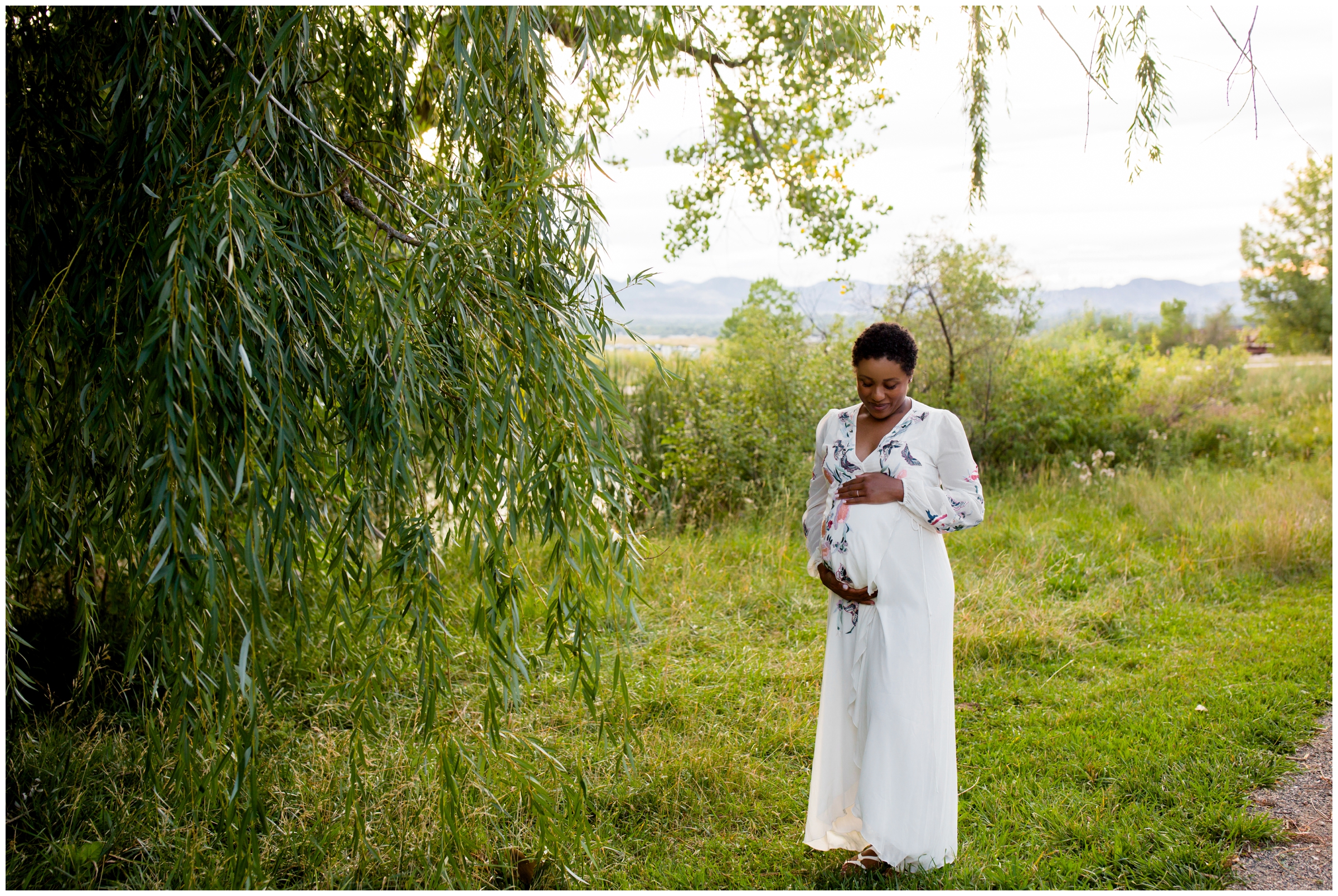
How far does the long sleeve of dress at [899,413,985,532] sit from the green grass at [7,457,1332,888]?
1.14 meters

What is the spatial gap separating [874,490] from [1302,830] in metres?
2.12

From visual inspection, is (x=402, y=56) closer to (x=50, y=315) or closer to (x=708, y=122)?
(x=50, y=315)

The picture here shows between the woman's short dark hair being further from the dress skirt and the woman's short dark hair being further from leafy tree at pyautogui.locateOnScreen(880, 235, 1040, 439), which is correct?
leafy tree at pyautogui.locateOnScreen(880, 235, 1040, 439)

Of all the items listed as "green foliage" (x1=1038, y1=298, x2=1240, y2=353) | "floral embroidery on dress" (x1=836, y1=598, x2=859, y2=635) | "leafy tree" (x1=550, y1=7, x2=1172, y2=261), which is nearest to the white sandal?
"floral embroidery on dress" (x1=836, y1=598, x2=859, y2=635)

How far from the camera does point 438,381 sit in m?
2.14

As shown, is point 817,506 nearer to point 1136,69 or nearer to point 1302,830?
point 1136,69

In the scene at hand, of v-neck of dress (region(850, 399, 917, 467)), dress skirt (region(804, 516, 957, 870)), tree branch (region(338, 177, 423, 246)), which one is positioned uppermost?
tree branch (region(338, 177, 423, 246))

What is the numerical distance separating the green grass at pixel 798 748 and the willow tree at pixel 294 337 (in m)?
0.60

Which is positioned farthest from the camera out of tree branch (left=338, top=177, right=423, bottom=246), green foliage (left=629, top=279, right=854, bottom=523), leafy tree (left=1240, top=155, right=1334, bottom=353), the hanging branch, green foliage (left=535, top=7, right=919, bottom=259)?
leafy tree (left=1240, top=155, right=1334, bottom=353)

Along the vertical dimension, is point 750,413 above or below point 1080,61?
below

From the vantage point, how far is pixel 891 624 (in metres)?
2.64

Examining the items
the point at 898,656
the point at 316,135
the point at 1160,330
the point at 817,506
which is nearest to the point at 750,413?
the point at 817,506

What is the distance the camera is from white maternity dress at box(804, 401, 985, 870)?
8.58 feet

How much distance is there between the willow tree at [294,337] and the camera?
186cm
